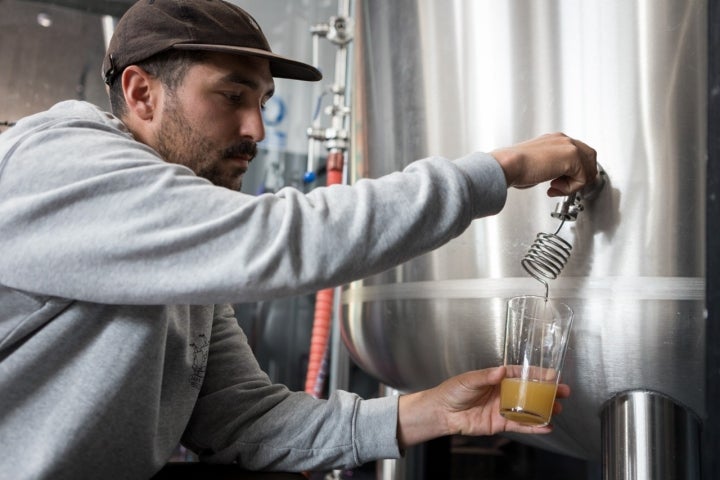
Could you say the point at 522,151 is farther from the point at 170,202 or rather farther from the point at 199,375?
the point at 199,375

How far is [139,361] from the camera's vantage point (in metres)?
0.70

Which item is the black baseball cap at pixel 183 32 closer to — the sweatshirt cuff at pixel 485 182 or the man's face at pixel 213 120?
the man's face at pixel 213 120

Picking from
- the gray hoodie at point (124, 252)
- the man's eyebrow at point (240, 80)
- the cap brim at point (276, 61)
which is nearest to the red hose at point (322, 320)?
the cap brim at point (276, 61)

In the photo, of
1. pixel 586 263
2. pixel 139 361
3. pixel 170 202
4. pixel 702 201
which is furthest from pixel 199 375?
pixel 702 201

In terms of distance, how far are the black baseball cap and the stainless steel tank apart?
0.68 feet

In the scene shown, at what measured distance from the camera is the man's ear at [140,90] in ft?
2.83

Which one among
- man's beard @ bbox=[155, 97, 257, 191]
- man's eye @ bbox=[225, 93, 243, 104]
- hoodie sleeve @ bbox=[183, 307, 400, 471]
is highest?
man's eye @ bbox=[225, 93, 243, 104]

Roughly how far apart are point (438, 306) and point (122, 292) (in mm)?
382

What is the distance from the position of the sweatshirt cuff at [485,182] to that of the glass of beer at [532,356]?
Answer: 0.11 metres

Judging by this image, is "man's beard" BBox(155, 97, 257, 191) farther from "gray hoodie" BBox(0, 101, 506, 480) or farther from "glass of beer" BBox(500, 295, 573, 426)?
"glass of beer" BBox(500, 295, 573, 426)

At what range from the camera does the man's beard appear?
85 centimetres

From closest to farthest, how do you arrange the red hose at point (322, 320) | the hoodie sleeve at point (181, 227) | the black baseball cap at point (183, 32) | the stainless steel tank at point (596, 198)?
the hoodie sleeve at point (181, 227), the stainless steel tank at point (596, 198), the black baseball cap at point (183, 32), the red hose at point (322, 320)

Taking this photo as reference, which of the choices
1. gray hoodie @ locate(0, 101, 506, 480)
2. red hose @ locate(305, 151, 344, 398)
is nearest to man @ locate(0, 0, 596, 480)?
gray hoodie @ locate(0, 101, 506, 480)

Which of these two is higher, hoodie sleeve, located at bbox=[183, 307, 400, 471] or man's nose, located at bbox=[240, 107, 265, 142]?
man's nose, located at bbox=[240, 107, 265, 142]
